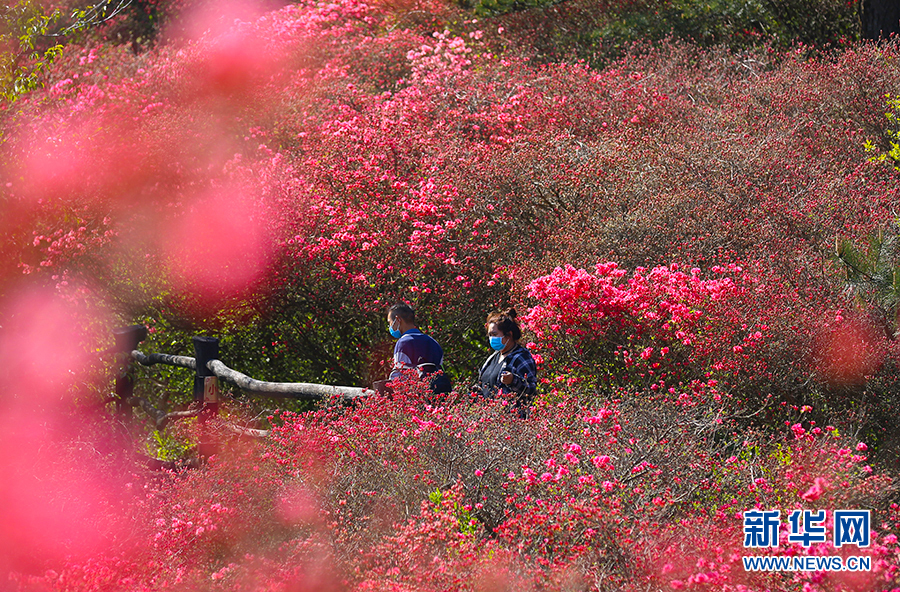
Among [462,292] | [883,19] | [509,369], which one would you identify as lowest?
[883,19]

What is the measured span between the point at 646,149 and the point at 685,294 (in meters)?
3.30

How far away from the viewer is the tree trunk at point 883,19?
12.2m

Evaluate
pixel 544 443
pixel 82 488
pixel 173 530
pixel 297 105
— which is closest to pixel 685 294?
pixel 544 443

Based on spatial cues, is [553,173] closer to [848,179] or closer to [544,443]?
[848,179]

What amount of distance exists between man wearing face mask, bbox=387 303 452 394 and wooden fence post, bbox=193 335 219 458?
146cm

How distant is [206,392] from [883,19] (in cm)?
1127

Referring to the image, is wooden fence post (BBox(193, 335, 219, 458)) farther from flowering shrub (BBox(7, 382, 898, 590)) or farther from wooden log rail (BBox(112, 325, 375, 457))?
flowering shrub (BBox(7, 382, 898, 590))

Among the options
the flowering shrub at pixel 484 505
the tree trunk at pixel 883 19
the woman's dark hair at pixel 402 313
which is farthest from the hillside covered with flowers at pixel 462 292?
the tree trunk at pixel 883 19

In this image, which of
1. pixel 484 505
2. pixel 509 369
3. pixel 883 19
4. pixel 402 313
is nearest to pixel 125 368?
pixel 402 313

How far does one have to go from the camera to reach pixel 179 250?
808 centimetres

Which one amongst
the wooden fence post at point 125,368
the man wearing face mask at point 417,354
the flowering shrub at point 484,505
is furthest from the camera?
the wooden fence post at point 125,368

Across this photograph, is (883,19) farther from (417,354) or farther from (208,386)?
(208,386)

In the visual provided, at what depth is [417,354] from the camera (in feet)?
18.2

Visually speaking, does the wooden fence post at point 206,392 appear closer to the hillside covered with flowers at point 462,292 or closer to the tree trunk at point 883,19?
the hillside covered with flowers at point 462,292
